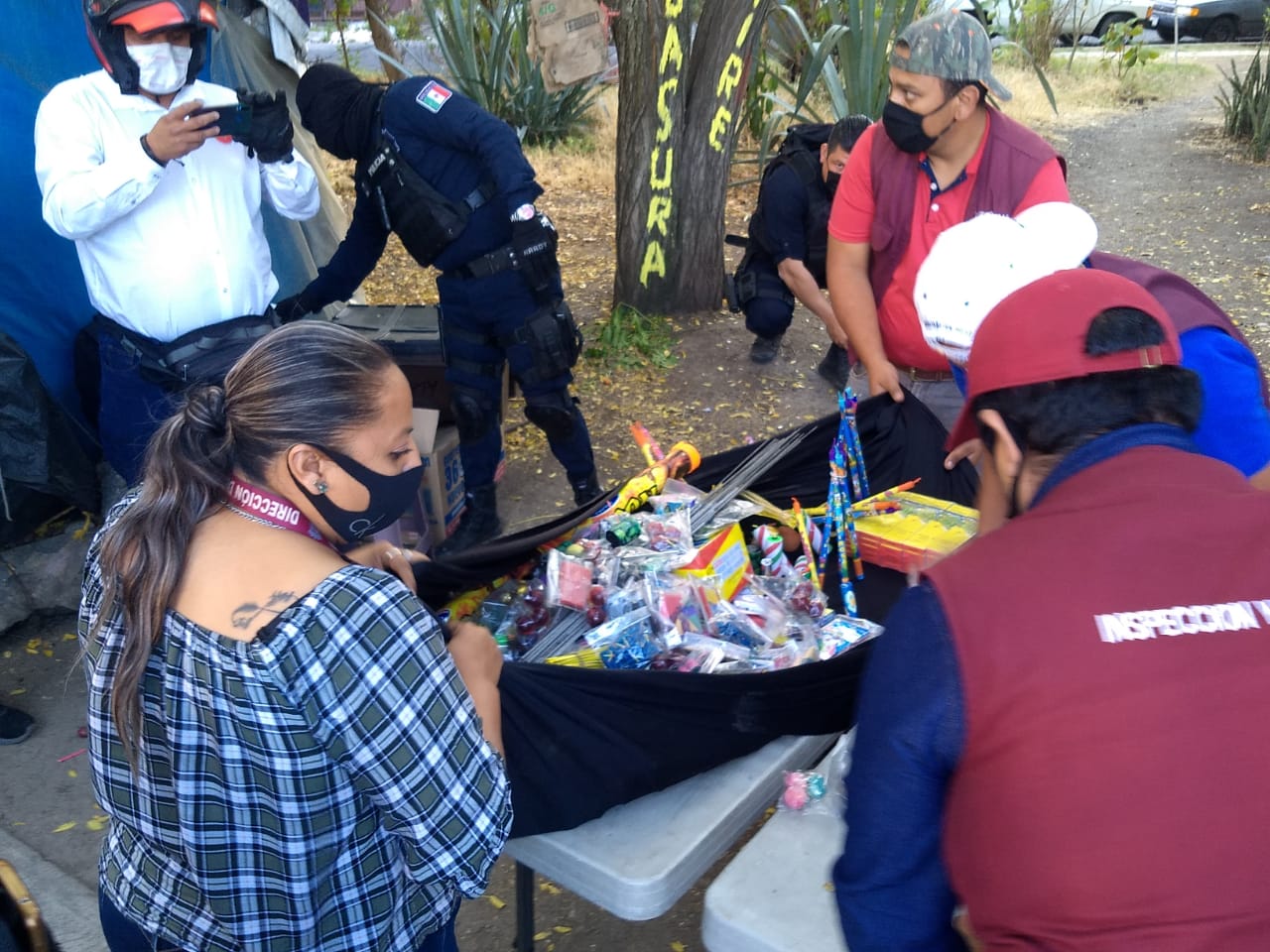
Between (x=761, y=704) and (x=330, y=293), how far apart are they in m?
2.45

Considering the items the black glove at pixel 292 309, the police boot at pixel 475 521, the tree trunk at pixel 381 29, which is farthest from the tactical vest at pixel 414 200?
the tree trunk at pixel 381 29

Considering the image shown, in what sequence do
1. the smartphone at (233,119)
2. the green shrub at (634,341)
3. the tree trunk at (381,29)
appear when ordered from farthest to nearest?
the tree trunk at (381,29), the green shrub at (634,341), the smartphone at (233,119)

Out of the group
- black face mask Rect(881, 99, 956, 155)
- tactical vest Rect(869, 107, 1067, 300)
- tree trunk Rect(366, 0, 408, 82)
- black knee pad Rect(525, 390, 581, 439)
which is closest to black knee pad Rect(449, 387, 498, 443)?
black knee pad Rect(525, 390, 581, 439)

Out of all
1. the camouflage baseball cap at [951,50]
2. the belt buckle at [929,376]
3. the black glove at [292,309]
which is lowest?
the belt buckle at [929,376]

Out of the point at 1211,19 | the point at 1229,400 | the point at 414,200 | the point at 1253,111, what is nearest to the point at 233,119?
the point at 414,200

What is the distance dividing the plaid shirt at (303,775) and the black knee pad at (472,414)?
7.27 ft

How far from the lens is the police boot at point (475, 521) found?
375 centimetres

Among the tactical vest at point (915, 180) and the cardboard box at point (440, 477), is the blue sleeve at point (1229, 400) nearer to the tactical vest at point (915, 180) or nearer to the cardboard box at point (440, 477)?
the tactical vest at point (915, 180)

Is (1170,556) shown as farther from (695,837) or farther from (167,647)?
(167,647)

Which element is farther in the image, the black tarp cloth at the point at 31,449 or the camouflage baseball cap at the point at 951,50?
the black tarp cloth at the point at 31,449

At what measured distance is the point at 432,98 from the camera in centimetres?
331

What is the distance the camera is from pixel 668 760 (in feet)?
5.44

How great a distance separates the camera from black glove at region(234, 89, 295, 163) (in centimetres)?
292

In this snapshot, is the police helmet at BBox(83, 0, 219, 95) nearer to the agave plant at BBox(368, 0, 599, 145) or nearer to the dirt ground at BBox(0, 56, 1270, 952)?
the dirt ground at BBox(0, 56, 1270, 952)
